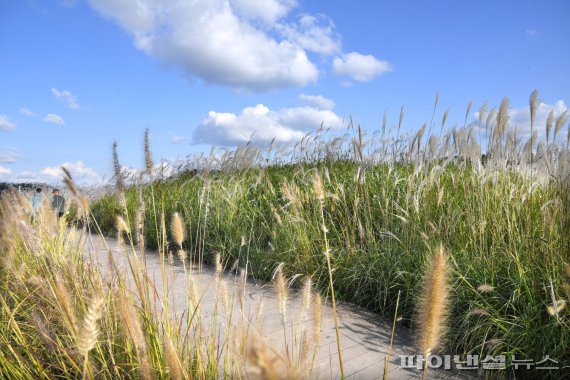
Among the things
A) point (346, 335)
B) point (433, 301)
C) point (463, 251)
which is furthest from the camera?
point (463, 251)

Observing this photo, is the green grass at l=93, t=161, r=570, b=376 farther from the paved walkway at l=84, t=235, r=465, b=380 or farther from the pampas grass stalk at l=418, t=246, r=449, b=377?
the pampas grass stalk at l=418, t=246, r=449, b=377

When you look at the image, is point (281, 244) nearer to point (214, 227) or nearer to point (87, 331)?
point (214, 227)

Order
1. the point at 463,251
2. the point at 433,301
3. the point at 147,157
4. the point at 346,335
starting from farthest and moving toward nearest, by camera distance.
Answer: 1. the point at 463,251
2. the point at 346,335
3. the point at 147,157
4. the point at 433,301

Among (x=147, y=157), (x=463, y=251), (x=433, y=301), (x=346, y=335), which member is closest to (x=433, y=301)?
(x=433, y=301)

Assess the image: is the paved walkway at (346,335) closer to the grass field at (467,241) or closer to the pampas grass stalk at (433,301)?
the grass field at (467,241)

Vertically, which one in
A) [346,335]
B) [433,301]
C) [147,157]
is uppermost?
[147,157]

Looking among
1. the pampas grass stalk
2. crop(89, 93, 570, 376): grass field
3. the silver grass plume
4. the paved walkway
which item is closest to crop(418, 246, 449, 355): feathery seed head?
the pampas grass stalk

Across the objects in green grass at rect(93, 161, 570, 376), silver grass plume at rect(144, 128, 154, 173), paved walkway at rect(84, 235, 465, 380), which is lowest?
paved walkway at rect(84, 235, 465, 380)

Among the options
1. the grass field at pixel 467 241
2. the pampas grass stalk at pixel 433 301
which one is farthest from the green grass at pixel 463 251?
the pampas grass stalk at pixel 433 301

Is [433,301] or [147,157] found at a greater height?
[147,157]

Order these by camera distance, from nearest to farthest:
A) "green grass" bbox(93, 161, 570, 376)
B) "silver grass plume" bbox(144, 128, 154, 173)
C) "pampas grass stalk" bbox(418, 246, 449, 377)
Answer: "pampas grass stalk" bbox(418, 246, 449, 377) → "silver grass plume" bbox(144, 128, 154, 173) → "green grass" bbox(93, 161, 570, 376)

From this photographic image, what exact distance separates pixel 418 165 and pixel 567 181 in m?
1.46

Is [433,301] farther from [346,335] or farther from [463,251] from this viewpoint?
[463,251]

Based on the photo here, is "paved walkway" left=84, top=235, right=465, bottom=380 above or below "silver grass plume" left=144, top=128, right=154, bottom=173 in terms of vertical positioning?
below
